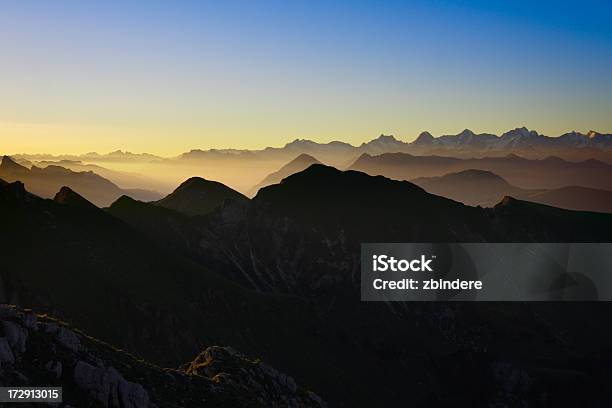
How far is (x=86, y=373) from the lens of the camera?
8481cm

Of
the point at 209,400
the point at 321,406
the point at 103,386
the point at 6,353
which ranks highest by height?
the point at 6,353

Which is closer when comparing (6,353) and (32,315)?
(6,353)

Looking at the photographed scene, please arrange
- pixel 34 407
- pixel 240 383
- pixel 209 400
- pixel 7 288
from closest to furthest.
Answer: pixel 34 407 < pixel 209 400 < pixel 240 383 < pixel 7 288

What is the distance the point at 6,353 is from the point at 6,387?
5793 millimetres

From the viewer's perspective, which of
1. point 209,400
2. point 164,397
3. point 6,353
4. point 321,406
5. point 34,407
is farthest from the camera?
point 321,406

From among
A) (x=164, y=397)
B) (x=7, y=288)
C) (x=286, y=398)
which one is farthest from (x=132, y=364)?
(x=7, y=288)

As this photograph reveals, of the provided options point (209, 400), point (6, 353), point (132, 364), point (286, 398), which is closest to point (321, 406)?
point (286, 398)

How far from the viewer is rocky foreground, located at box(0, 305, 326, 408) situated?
80.4 metres

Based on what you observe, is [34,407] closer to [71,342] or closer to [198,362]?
[71,342]

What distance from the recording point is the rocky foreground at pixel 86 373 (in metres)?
80.4

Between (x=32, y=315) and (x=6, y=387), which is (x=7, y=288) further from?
(x=6, y=387)

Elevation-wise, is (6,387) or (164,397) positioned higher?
(6,387)

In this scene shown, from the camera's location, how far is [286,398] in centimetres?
12875

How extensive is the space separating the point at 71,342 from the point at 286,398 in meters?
51.1
